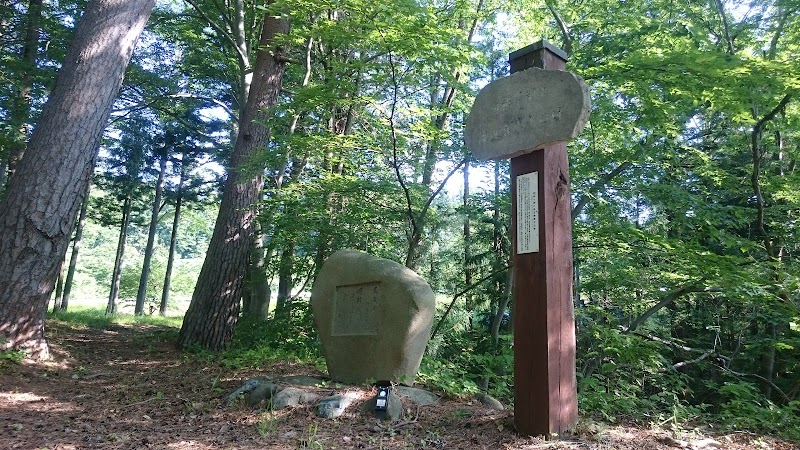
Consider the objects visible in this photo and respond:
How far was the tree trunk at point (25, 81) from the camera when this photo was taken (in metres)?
10.1

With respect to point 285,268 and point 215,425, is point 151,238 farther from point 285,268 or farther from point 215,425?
point 215,425

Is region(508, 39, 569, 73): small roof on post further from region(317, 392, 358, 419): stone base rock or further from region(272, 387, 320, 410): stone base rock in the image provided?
region(272, 387, 320, 410): stone base rock

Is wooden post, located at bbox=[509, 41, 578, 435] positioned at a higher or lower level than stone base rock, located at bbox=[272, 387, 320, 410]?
higher

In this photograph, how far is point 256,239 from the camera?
8.83 m

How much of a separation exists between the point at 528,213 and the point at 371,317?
2.33m

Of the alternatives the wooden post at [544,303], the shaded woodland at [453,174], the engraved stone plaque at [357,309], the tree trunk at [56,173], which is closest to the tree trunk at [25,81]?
the shaded woodland at [453,174]

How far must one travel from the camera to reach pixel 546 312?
11.0 feet

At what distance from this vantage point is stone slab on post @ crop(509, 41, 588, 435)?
3316mm

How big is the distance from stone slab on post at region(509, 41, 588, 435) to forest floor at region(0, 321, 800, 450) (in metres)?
0.19

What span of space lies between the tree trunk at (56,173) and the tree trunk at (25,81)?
517 cm

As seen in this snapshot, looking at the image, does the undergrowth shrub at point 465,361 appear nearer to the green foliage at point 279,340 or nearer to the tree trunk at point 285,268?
the green foliage at point 279,340

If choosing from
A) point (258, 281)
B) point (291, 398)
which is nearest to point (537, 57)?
point (291, 398)

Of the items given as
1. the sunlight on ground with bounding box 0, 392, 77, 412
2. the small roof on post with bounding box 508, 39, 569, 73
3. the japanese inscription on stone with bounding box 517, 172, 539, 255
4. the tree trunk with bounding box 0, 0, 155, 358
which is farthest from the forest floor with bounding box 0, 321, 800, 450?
the small roof on post with bounding box 508, 39, 569, 73

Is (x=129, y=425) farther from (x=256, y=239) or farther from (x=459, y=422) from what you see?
(x=256, y=239)
